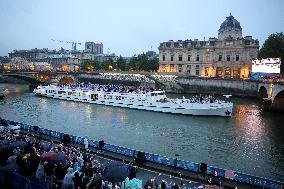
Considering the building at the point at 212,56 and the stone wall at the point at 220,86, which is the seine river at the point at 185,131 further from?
the building at the point at 212,56

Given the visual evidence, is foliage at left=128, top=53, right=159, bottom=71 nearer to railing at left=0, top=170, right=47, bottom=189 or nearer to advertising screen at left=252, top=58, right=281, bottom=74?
advertising screen at left=252, top=58, right=281, bottom=74

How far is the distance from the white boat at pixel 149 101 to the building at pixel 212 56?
145ft

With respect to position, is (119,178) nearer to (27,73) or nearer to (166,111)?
(166,111)

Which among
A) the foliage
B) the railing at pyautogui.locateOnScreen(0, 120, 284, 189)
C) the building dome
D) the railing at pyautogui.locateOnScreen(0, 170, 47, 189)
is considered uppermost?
the building dome

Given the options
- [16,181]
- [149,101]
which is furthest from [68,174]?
[149,101]

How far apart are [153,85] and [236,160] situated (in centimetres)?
7290

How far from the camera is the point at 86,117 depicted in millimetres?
56375

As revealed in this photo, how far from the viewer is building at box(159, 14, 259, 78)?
105 m

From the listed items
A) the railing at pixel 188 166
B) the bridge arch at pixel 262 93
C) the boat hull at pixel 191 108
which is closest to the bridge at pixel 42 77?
the boat hull at pixel 191 108

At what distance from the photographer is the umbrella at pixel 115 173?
56.6ft

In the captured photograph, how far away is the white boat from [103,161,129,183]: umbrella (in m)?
40.8

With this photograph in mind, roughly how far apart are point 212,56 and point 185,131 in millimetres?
69846

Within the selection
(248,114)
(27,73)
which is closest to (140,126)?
(248,114)

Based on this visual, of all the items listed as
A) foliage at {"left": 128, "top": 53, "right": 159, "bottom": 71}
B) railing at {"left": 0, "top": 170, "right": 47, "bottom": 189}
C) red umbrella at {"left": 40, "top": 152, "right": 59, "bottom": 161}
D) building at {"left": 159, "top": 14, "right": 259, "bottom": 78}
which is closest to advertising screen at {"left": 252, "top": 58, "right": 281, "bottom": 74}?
building at {"left": 159, "top": 14, "right": 259, "bottom": 78}
